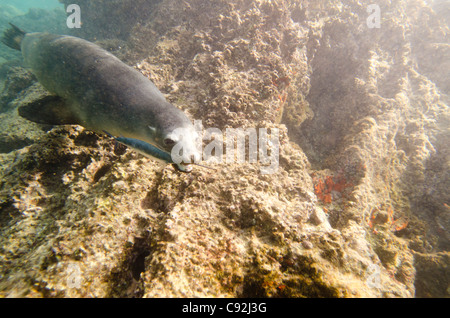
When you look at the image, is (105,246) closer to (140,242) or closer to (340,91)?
(140,242)

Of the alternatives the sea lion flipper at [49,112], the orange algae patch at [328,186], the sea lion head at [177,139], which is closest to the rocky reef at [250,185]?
→ the orange algae patch at [328,186]

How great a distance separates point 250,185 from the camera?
7.42ft

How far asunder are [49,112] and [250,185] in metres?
2.38

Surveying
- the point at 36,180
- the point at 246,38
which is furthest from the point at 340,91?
the point at 36,180

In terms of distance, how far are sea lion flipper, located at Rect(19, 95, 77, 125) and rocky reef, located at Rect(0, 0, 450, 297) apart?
35 cm

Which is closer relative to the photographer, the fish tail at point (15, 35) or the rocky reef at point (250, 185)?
the rocky reef at point (250, 185)

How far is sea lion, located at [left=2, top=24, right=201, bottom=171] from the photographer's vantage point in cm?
162

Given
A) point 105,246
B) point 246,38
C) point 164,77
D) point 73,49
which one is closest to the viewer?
point 105,246

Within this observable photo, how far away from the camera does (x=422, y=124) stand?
6316mm

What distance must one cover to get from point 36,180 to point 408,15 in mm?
15642

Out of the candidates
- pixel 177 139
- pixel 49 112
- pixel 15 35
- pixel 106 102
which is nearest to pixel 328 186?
pixel 177 139

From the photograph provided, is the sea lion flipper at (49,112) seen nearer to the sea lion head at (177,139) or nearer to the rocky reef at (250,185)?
the rocky reef at (250,185)

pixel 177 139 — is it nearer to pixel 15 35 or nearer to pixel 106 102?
pixel 106 102

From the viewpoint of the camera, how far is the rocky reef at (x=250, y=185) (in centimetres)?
152
